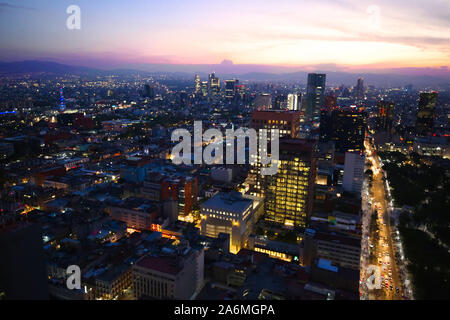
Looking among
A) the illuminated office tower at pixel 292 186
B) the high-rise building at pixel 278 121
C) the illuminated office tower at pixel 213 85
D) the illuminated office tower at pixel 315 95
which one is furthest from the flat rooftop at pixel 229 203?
the illuminated office tower at pixel 213 85

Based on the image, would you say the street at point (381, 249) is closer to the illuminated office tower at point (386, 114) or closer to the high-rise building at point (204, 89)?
the illuminated office tower at point (386, 114)

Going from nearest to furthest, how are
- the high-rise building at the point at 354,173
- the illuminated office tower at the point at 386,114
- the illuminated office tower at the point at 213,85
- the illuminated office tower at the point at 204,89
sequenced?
the high-rise building at the point at 354,173, the illuminated office tower at the point at 386,114, the illuminated office tower at the point at 213,85, the illuminated office tower at the point at 204,89

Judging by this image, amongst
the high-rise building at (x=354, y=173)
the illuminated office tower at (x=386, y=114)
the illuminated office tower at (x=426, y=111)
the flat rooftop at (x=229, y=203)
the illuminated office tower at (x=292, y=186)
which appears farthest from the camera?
the illuminated office tower at (x=386, y=114)

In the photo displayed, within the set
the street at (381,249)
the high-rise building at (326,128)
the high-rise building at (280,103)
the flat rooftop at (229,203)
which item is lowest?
the street at (381,249)

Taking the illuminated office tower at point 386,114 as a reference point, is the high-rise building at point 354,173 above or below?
below

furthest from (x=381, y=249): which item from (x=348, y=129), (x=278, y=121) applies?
(x=348, y=129)

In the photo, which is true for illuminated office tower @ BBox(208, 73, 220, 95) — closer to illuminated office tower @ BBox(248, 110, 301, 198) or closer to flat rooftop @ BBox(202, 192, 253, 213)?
illuminated office tower @ BBox(248, 110, 301, 198)
